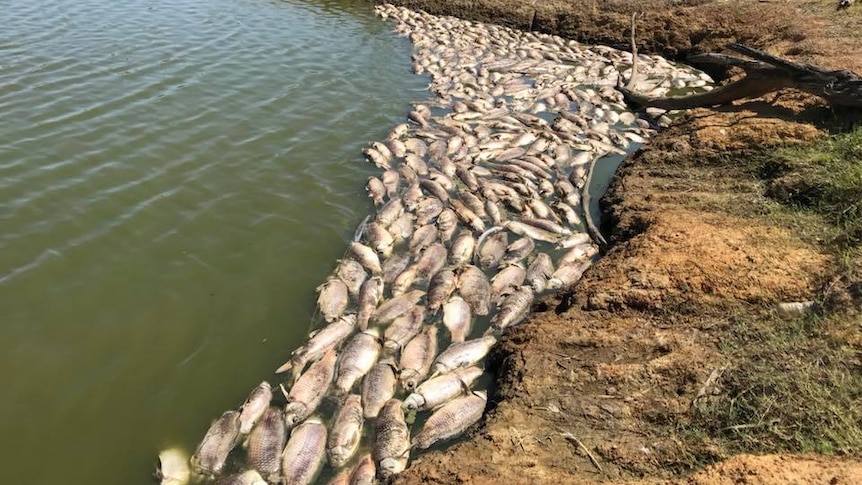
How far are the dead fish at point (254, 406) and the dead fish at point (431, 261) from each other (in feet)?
8.12

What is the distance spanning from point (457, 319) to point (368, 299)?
3.82 ft

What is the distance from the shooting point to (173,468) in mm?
4656

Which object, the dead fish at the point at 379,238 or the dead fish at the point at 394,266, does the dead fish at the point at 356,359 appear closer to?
the dead fish at the point at 394,266

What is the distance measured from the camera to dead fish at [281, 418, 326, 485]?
4.51 m

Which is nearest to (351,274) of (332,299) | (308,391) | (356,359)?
(332,299)

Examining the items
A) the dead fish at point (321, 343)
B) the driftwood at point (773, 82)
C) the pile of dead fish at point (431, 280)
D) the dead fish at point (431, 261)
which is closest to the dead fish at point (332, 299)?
the pile of dead fish at point (431, 280)

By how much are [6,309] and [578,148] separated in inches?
380

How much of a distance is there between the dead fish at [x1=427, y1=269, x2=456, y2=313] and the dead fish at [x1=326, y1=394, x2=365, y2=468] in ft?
5.55

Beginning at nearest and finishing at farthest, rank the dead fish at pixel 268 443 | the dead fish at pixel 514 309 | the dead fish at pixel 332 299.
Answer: the dead fish at pixel 268 443 → the dead fish at pixel 514 309 → the dead fish at pixel 332 299

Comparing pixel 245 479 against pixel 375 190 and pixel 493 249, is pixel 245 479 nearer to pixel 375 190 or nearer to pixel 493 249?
pixel 493 249

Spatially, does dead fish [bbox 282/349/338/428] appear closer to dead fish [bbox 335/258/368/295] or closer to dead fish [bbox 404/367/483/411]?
dead fish [bbox 404/367/483/411]

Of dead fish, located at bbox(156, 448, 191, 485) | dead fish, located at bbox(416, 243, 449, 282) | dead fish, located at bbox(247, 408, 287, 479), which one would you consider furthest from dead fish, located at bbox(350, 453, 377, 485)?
dead fish, located at bbox(416, 243, 449, 282)

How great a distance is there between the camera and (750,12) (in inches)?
632

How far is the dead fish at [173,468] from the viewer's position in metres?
4.58
